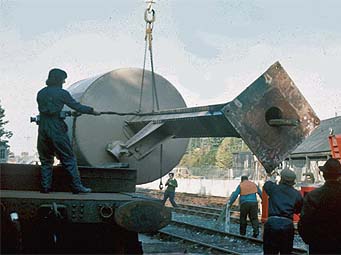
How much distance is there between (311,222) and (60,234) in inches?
101

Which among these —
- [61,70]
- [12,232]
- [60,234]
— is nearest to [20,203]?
[12,232]

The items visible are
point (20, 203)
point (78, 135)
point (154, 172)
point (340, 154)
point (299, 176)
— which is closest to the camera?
point (20, 203)

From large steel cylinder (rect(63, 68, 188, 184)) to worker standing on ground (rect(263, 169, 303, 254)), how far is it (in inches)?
88.9

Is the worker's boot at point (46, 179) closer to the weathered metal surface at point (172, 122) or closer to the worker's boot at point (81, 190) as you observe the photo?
the worker's boot at point (81, 190)

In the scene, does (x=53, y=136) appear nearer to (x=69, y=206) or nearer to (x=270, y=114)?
(x=69, y=206)

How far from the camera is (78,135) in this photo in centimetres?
782

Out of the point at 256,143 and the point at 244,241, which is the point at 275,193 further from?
the point at 244,241

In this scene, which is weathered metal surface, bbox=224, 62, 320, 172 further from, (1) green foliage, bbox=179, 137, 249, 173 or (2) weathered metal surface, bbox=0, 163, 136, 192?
(1) green foliage, bbox=179, 137, 249, 173

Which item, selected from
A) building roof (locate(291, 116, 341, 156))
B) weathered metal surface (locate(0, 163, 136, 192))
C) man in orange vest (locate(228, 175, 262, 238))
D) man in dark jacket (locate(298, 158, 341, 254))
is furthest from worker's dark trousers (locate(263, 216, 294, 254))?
building roof (locate(291, 116, 341, 156))

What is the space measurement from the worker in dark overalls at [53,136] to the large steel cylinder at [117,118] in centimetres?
109

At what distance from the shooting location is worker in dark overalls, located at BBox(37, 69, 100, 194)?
6199 mm

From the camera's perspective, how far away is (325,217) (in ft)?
18.4

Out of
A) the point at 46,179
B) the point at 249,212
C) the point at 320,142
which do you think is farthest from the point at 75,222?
the point at 320,142

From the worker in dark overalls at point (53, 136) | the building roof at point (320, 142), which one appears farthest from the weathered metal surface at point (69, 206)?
the building roof at point (320, 142)
